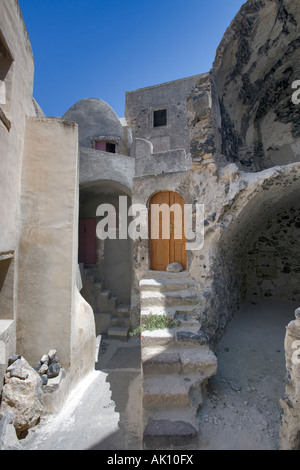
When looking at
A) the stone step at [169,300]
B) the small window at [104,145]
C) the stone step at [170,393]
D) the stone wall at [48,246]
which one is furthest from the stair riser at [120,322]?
the small window at [104,145]

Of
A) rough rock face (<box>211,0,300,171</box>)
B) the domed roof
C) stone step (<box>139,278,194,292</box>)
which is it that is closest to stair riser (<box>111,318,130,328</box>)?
stone step (<box>139,278,194,292</box>)

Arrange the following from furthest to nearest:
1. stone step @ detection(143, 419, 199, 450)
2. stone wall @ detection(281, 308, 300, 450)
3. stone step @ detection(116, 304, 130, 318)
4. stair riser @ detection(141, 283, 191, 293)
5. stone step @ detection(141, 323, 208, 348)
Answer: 1. stone step @ detection(116, 304, 130, 318)
2. stair riser @ detection(141, 283, 191, 293)
3. stone step @ detection(141, 323, 208, 348)
4. stone step @ detection(143, 419, 199, 450)
5. stone wall @ detection(281, 308, 300, 450)

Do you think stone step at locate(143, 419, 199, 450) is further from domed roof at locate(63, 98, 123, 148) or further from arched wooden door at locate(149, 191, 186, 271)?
domed roof at locate(63, 98, 123, 148)

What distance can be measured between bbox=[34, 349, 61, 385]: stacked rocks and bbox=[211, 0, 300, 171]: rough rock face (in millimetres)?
5523

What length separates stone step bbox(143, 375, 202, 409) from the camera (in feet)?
10.1

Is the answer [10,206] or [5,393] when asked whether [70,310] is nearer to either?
[5,393]

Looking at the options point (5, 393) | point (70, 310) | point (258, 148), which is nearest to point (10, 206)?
point (70, 310)

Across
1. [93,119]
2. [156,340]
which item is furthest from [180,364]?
[93,119]

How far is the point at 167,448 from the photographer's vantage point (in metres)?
2.69

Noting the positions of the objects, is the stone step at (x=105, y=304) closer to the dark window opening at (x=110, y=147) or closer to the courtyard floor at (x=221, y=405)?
the courtyard floor at (x=221, y=405)

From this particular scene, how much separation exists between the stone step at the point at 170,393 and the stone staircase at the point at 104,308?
5.86m

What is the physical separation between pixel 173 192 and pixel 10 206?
3.77 m

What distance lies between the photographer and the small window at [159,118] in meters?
15.2

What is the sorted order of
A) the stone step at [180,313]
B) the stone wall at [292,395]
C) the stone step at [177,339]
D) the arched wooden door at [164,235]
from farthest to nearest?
the arched wooden door at [164,235] → the stone step at [180,313] → the stone step at [177,339] → the stone wall at [292,395]
